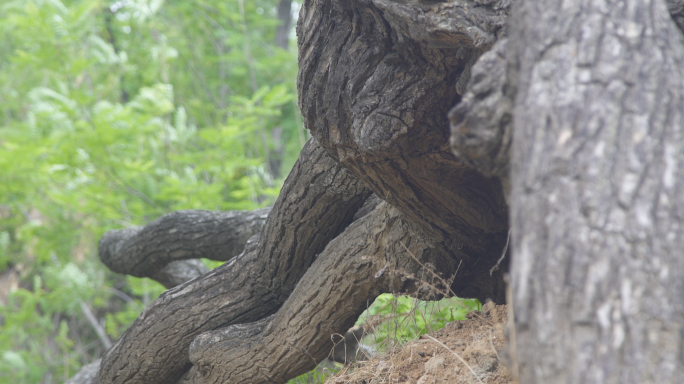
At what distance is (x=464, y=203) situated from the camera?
87.4 inches

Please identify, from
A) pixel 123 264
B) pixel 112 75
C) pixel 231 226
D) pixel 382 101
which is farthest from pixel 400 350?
pixel 112 75

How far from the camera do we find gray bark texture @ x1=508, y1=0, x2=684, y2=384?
35.1 inches

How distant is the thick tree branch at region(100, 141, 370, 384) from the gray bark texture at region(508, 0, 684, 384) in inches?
69.3

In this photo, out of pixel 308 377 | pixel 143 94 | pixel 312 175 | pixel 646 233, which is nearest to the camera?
pixel 646 233

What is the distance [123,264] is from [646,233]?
4363mm

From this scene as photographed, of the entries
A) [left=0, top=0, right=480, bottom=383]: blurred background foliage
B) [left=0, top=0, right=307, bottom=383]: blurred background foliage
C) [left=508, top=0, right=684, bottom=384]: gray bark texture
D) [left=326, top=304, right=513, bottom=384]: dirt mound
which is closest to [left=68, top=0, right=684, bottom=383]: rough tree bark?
[left=508, top=0, right=684, bottom=384]: gray bark texture

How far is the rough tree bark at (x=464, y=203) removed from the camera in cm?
92

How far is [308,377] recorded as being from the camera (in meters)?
3.47

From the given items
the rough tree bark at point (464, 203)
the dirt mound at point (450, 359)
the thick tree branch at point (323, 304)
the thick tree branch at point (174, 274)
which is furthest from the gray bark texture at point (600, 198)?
the thick tree branch at point (174, 274)

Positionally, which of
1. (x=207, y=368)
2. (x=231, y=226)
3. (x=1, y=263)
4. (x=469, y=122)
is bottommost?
(x=1, y=263)

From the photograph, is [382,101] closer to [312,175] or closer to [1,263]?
[312,175]

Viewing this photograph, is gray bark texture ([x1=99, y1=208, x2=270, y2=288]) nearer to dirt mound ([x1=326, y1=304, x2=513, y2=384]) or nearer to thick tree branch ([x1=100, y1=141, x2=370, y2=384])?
thick tree branch ([x1=100, y1=141, x2=370, y2=384])

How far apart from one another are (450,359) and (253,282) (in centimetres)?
145

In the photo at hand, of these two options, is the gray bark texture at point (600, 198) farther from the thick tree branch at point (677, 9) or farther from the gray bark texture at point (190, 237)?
the gray bark texture at point (190, 237)
